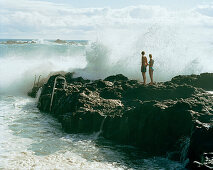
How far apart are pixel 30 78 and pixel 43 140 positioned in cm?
1238

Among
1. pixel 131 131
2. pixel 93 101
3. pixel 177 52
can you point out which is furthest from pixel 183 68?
pixel 131 131

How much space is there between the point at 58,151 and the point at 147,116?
274 centimetres

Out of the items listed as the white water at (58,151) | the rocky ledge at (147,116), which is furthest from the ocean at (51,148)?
the rocky ledge at (147,116)

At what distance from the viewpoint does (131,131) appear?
8820 mm

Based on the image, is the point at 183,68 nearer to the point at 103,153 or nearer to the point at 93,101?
the point at 93,101

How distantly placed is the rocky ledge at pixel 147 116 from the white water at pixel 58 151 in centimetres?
41

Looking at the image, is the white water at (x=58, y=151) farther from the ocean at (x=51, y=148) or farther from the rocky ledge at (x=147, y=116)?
the rocky ledge at (x=147, y=116)

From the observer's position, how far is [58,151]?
8078 mm

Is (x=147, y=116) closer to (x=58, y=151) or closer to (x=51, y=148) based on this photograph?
(x=58, y=151)

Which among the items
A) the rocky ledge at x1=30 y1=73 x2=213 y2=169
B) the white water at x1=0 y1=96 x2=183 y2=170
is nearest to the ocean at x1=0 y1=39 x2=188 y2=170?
the white water at x1=0 y1=96 x2=183 y2=170

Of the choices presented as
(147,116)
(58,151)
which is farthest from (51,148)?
(147,116)

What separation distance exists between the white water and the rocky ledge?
412 millimetres

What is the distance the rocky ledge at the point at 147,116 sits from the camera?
6930 mm

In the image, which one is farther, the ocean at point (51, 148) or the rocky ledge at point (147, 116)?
the ocean at point (51, 148)
